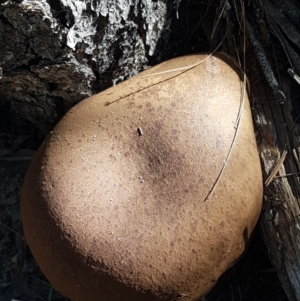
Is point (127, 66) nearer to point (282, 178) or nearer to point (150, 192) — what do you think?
point (150, 192)

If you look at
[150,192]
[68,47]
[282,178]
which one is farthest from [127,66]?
[282,178]

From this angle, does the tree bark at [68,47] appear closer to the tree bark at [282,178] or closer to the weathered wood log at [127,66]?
the weathered wood log at [127,66]

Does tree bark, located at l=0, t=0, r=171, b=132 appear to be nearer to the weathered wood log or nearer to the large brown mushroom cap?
the weathered wood log

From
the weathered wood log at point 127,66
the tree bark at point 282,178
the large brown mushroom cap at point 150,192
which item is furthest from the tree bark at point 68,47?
the tree bark at point 282,178

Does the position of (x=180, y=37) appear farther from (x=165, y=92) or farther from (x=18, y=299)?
(x=18, y=299)

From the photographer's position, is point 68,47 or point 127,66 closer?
point 68,47

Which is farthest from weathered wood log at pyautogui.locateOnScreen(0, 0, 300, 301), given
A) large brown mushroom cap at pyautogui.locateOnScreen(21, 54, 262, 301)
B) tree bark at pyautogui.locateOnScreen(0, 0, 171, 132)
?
large brown mushroom cap at pyautogui.locateOnScreen(21, 54, 262, 301)

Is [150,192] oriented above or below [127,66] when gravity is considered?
below

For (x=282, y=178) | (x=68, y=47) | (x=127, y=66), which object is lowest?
(x=282, y=178)

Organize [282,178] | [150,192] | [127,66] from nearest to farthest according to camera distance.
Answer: [150,192], [282,178], [127,66]
